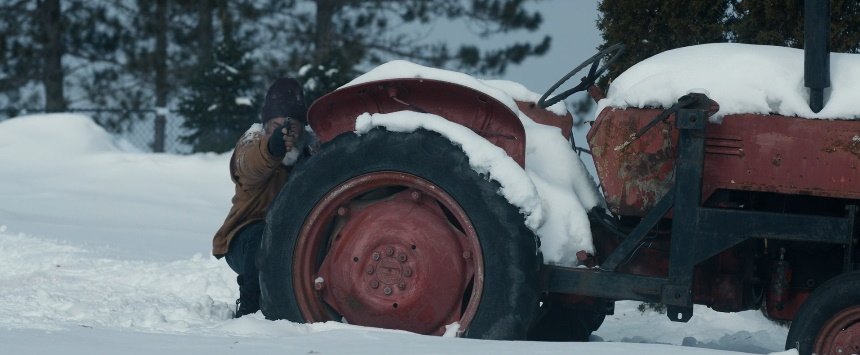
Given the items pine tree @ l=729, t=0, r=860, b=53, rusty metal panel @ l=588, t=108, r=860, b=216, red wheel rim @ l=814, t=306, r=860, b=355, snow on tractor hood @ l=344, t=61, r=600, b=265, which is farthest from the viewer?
pine tree @ l=729, t=0, r=860, b=53

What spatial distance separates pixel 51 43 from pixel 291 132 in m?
18.1

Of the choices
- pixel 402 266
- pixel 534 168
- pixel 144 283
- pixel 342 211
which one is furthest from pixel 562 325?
pixel 144 283

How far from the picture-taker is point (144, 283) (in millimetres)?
6973

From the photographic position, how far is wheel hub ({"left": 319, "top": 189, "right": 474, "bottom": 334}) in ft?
14.4

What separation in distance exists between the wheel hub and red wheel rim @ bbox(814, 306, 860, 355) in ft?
3.92

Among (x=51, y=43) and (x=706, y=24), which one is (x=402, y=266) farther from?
(x=51, y=43)

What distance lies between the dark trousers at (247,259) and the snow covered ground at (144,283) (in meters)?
0.17

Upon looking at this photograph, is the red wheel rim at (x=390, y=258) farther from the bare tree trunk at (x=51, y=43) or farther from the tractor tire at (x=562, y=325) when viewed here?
the bare tree trunk at (x=51, y=43)

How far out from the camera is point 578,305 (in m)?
4.83

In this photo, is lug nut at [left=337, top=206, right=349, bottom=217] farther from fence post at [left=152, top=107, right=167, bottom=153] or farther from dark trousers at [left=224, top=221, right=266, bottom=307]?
fence post at [left=152, top=107, right=167, bottom=153]

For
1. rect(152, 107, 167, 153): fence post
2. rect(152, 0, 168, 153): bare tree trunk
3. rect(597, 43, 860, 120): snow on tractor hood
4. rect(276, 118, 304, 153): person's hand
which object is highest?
rect(152, 0, 168, 153): bare tree trunk

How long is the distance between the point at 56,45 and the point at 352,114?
18732 mm

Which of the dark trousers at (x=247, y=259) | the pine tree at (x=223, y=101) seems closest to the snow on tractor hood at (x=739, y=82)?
the dark trousers at (x=247, y=259)

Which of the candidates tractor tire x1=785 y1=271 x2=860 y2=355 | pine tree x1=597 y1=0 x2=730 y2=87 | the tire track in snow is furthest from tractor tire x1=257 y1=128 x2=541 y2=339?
pine tree x1=597 y1=0 x2=730 y2=87
